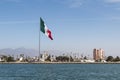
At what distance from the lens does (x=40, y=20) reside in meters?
48.3

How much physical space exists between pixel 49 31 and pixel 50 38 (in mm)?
1587

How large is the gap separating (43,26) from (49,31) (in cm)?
272

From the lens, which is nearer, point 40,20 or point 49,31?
point 40,20

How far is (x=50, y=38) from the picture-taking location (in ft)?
166

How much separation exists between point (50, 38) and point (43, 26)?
2.22 meters

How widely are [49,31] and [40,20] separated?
3.83m

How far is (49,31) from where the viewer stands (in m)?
51.8

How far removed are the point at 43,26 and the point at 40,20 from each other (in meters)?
1.19

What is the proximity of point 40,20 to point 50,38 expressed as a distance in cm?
340

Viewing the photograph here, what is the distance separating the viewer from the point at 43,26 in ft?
161
